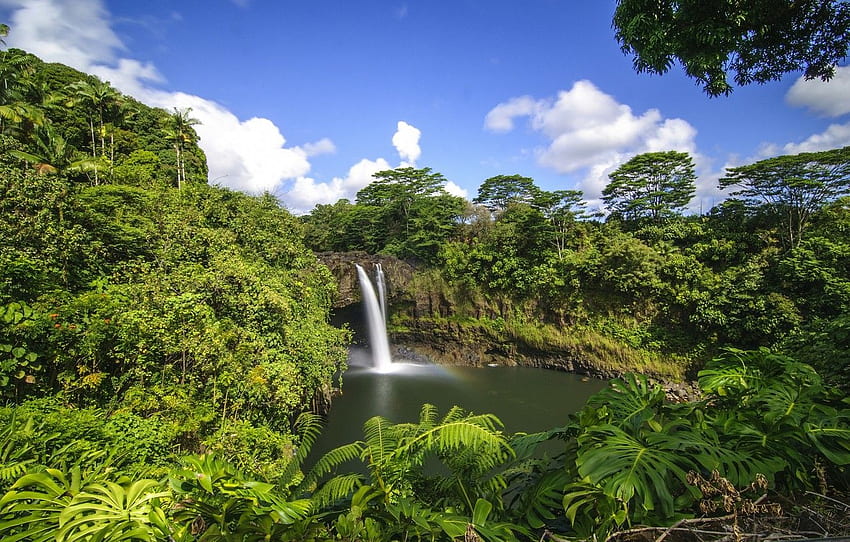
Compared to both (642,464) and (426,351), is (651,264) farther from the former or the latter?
(642,464)

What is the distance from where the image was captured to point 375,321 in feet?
55.0

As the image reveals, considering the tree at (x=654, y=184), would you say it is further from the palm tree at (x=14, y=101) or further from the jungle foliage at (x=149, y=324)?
the palm tree at (x=14, y=101)

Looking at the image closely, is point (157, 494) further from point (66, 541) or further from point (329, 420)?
point (329, 420)

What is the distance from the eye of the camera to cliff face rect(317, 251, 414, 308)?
1611 cm

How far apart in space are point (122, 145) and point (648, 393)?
73.4 ft

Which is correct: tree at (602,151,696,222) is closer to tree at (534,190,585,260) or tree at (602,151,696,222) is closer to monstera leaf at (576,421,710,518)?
tree at (534,190,585,260)

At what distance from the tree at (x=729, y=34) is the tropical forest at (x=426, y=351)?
0.04 metres

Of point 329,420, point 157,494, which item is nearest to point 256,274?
point 329,420

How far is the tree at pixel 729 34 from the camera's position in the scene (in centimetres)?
305

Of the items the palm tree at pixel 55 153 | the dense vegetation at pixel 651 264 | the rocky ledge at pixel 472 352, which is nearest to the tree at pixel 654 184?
the dense vegetation at pixel 651 264

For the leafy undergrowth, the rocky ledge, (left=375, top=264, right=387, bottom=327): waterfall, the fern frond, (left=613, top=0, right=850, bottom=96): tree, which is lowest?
the rocky ledge

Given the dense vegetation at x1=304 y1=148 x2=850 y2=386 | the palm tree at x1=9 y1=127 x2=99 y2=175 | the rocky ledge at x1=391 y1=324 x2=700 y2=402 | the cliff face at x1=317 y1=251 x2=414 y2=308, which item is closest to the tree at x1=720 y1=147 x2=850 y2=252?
the dense vegetation at x1=304 y1=148 x2=850 y2=386

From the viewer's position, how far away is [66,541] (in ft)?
3.46

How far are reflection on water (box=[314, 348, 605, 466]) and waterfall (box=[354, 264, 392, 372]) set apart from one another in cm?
75
